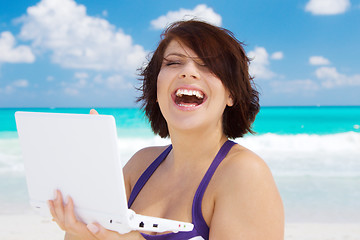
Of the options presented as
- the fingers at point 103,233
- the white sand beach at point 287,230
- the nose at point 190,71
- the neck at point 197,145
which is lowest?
the white sand beach at point 287,230

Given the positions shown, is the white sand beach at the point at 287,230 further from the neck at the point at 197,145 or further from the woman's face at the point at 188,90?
the woman's face at the point at 188,90

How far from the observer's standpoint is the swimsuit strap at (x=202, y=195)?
162cm

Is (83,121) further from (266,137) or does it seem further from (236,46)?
(266,137)

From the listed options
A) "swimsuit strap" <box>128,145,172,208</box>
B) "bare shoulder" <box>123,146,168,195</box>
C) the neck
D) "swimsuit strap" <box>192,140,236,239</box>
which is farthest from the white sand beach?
"swimsuit strap" <box>192,140,236,239</box>

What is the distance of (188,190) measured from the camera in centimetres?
182

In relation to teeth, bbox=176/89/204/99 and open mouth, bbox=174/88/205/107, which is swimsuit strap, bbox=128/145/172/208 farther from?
teeth, bbox=176/89/204/99

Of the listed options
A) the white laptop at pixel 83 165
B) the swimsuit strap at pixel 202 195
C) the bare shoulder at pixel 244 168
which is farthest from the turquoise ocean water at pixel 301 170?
the white laptop at pixel 83 165

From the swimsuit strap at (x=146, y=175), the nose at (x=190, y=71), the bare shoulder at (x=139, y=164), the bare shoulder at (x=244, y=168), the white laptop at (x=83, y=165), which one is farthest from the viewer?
the bare shoulder at (x=139, y=164)

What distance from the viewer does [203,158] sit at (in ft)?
6.21

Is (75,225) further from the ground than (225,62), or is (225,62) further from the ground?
(225,62)

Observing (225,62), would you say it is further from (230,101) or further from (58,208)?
(58,208)

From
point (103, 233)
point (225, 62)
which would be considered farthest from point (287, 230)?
point (103, 233)

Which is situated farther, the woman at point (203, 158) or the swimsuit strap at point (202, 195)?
the swimsuit strap at point (202, 195)

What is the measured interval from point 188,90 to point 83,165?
610 millimetres
